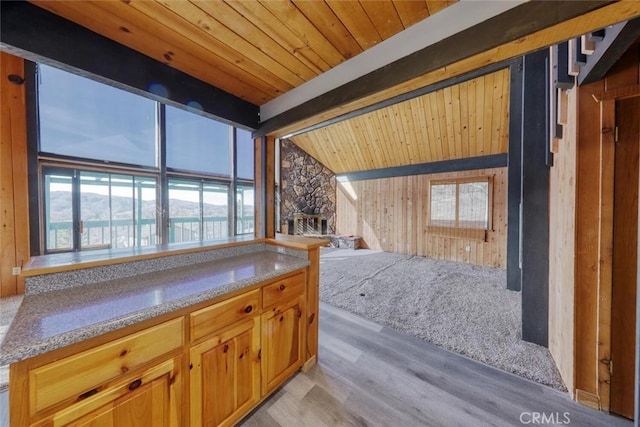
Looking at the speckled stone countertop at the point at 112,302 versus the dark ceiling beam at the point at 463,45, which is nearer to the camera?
the speckled stone countertop at the point at 112,302

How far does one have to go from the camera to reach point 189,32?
4.03 feet

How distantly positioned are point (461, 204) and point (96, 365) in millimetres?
6110

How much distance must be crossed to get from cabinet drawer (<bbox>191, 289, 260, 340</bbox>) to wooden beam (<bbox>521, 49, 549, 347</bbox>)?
2.46 metres

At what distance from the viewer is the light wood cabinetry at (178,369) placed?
2.39 feet

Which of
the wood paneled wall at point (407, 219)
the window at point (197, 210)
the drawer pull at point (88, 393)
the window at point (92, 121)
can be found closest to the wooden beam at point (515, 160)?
the wood paneled wall at point (407, 219)

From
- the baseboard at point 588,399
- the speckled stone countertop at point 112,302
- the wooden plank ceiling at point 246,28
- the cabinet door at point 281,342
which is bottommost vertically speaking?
the baseboard at point 588,399

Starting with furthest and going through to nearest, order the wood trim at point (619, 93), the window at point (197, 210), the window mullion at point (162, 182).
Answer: the window at point (197, 210) → the window mullion at point (162, 182) → the wood trim at point (619, 93)

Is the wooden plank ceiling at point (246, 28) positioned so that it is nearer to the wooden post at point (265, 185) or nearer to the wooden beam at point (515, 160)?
the wooden post at point (265, 185)

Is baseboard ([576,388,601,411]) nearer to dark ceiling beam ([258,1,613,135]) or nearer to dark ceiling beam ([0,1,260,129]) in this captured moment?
dark ceiling beam ([258,1,613,135])

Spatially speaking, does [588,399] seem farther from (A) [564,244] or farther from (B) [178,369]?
(B) [178,369]

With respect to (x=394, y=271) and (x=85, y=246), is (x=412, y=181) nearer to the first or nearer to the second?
(x=394, y=271)

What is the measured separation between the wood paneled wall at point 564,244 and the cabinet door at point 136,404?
2.44m

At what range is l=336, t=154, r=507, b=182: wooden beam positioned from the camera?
15.9 ft

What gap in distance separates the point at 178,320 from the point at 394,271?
4.10 m
